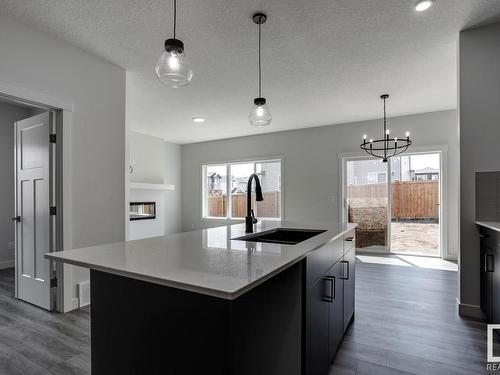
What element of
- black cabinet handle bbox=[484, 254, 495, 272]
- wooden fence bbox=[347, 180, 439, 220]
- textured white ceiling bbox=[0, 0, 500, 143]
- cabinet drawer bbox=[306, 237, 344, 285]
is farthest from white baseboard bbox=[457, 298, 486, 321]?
wooden fence bbox=[347, 180, 439, 220]

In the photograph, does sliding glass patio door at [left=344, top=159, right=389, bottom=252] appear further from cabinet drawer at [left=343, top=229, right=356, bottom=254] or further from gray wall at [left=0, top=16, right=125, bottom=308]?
gray wall at [left=0, top=16, right=125, bottom=308]

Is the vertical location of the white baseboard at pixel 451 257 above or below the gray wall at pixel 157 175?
below

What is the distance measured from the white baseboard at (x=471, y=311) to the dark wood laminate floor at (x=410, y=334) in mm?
87

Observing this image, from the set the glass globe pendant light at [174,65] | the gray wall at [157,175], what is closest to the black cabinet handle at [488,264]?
the glass globe pendant light at [174,65]

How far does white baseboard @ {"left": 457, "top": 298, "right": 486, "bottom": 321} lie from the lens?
8.37 feet

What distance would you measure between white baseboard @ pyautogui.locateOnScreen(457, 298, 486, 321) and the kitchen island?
191 centimetres

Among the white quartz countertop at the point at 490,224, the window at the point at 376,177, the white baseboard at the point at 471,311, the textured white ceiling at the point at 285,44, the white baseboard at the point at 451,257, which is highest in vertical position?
the textured white ceiling at the point at 285,44

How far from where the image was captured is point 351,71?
11.0 feet

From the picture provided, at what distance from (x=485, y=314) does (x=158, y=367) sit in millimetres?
2839

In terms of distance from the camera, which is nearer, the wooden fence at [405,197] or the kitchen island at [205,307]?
the kitchen island at [205,307]

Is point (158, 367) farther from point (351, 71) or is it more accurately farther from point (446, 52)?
point (446, 52)

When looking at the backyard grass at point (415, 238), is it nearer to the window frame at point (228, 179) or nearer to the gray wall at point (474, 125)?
the window frame at point (228, 179)

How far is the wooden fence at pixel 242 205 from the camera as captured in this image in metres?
6.71

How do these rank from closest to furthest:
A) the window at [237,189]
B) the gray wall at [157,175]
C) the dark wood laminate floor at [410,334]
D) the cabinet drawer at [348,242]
Result: the dark wood laminate floor at [410,334]
the cabinet drawer at [348,242]
the gray wall at [157,175]
the window at [237,189]
